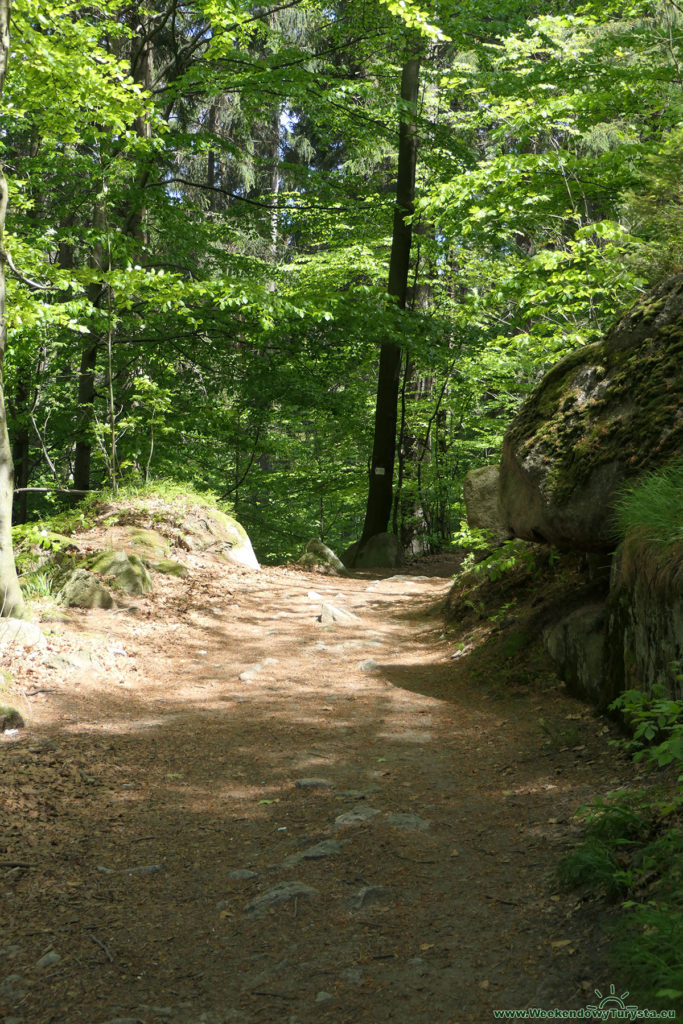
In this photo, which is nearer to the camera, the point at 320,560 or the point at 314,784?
the point at 314,784

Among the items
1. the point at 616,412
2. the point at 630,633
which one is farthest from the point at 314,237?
the point at 630,633

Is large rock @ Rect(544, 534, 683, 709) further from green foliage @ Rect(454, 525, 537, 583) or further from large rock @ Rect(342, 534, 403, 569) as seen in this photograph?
large rock @ Rect(342, 534, 403, 569)

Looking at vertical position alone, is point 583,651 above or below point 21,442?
below

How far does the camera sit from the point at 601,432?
508 centimetres

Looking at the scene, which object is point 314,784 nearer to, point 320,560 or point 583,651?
point 583,651

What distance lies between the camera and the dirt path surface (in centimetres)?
257

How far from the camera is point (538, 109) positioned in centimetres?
919

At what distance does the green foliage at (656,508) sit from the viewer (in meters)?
3.84

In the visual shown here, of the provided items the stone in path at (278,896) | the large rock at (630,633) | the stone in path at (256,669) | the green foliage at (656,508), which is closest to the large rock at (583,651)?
the large rock at (630,633)

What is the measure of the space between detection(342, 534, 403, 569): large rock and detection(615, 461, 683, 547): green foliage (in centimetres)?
1006

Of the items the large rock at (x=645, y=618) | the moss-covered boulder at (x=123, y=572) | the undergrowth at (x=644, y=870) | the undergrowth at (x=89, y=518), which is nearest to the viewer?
the undergrowth at (x=644, y=870)

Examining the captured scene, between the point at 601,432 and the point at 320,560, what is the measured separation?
8.48 metres

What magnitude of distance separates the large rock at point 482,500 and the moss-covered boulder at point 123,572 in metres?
3.65

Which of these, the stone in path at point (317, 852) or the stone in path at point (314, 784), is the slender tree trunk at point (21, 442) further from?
the stone in path at point (317, 852)
